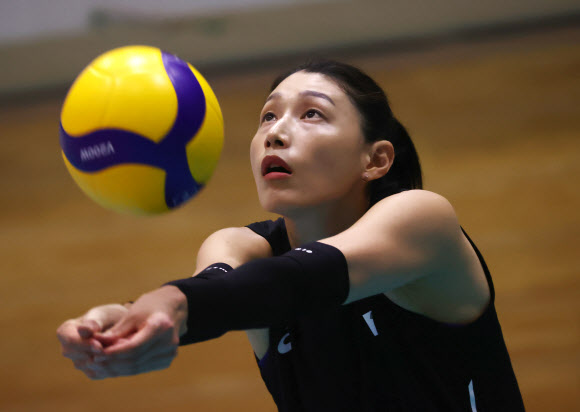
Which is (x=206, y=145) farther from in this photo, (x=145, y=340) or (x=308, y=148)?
(x=145, y=340)

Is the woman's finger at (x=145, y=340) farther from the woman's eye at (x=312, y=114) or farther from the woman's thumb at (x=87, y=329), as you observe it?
the woman's eye at (x=312, y=114)

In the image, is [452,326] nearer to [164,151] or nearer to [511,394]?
[511,394]

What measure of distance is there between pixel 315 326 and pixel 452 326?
0.90ft

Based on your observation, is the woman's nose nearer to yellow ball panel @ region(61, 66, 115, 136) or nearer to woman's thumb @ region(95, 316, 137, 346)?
yellow ball panel @ region(61, 66, 115, 136)

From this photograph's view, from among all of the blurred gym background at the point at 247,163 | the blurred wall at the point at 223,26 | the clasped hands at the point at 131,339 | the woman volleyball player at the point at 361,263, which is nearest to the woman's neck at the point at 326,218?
the woman volleyball player at the point at 361,263

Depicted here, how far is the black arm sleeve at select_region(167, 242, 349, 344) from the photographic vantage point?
3.03 ft

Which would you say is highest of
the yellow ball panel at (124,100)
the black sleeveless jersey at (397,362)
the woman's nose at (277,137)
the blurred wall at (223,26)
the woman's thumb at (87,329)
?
the blurred wall at (223,26)

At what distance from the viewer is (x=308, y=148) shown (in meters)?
1.34

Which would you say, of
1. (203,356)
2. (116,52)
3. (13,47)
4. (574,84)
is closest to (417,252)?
(116,52)

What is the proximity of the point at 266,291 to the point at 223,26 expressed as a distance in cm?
358

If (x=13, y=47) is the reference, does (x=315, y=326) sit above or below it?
below

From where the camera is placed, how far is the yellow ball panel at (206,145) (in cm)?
137

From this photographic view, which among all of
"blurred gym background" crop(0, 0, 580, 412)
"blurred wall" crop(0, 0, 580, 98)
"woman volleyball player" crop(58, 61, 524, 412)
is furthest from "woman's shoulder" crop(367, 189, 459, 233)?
"blurred wall" crop(0, 0, 580, 98)

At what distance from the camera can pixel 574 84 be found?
13.7 ft
